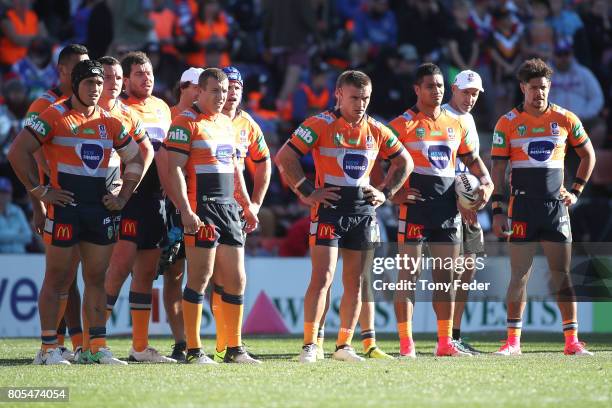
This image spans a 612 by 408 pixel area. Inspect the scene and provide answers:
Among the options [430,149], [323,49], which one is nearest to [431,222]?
[430,149]

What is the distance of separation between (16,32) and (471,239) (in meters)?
10.1

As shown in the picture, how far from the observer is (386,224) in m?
19.0

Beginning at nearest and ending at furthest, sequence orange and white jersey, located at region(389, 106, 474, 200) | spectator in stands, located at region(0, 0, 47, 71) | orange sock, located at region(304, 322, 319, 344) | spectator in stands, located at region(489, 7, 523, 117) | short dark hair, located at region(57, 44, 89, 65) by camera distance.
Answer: orange sock, located at region(304, 322, 319, 344) → short dark hair, located at region(57, 44, 89, 65) → orange and white jersey, located at region(389, 106, 474, 200) → spectator in stands, located at region(0, 0, 47, 71) → spectator in stands, located at region(489, 7, 523, 117)

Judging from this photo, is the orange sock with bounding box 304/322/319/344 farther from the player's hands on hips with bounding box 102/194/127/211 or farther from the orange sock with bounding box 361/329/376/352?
the player's hands on hips with bounding box 102/194/127/211

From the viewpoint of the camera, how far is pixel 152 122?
12078 millimetres

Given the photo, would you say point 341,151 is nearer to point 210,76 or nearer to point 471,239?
point 210,76

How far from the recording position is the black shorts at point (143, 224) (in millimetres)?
11734

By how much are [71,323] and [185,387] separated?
3095 millimetres

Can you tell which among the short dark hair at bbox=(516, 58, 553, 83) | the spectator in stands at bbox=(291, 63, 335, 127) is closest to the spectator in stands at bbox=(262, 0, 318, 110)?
the spectator in stands at bbox=(291, 63, 335, 127)

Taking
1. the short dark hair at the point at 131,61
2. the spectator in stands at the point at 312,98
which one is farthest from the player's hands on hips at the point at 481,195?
the spectator in stands at the point at 312,98

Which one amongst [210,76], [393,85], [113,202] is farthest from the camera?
[393,85]

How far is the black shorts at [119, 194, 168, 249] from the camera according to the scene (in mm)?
11734

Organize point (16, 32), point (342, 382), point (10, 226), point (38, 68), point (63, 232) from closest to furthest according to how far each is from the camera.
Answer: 1. point (342, 382)
2. point (63, 232)
3. point (10, 226)
4. point (38, 68)
5. point (16, 32)

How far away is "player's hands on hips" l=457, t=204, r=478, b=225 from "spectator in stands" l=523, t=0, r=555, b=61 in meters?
9.54
